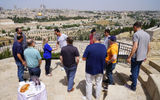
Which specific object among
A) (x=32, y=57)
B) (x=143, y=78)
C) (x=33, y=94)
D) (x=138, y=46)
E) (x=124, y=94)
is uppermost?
(x=138, y=46)

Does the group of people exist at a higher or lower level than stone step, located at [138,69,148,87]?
higher

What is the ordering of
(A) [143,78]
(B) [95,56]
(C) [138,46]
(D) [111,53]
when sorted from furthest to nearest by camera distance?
(A) [143,78] < (D) [111,53] < (C) [138,46] < (B) [95,56]

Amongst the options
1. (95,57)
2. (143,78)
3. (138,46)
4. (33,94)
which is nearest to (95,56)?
(95,57)

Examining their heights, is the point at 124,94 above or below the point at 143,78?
below

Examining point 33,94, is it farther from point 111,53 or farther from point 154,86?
point 154,86

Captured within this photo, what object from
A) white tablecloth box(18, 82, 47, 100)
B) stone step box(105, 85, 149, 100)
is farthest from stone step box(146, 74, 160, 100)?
white tablecloth box(18, 82, 47, 100)

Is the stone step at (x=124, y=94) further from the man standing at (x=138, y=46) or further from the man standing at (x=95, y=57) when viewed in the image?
the man standing at (x=95, y=57)

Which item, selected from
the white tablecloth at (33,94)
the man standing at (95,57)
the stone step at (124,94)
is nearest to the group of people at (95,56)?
the man standing at (95,57)

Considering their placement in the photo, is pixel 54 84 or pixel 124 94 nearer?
pixel 124 94

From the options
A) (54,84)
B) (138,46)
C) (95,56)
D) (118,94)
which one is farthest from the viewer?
(54,84)

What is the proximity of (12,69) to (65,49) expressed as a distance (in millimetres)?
3433

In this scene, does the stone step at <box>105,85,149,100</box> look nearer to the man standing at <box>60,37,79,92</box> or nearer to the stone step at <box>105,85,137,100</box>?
the stone step at <box>105,85,137,100</box>

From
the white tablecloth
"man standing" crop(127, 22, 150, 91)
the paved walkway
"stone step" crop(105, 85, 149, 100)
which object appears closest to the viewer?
the white tablecloth

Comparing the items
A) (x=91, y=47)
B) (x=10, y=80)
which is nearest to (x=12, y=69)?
(x=10, y=80)
